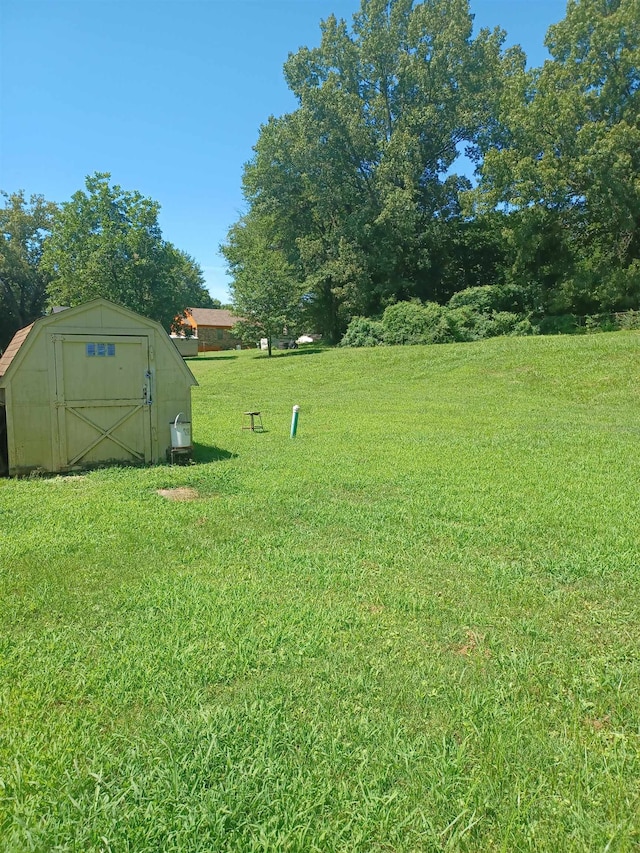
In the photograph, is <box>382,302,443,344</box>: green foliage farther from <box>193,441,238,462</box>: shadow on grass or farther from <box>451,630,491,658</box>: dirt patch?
<box>451,630,491,658</box>: dirt patch

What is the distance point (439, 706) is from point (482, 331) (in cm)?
2913

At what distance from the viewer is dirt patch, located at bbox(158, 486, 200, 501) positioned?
702cm

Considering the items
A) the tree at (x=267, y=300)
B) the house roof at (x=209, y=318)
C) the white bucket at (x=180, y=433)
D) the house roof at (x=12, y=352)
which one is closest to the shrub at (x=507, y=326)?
the tree at (x=267, y=300)

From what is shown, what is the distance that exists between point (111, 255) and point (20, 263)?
10451 mm

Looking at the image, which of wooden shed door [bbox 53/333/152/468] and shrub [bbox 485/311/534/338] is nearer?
wooden shed door [bbox 53/333/152/468]

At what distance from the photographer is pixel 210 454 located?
33.2ft

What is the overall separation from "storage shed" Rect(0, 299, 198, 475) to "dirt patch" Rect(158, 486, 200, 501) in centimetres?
211

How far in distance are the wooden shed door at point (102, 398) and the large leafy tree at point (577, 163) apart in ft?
94.9

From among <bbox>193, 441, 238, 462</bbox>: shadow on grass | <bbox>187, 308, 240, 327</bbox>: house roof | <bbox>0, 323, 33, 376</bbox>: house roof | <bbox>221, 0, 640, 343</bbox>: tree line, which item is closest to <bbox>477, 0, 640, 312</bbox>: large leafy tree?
<bbox>221, 0, 640, 343</bbox>: tree line

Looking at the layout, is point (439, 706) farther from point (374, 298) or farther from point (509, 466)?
point (374, 298)

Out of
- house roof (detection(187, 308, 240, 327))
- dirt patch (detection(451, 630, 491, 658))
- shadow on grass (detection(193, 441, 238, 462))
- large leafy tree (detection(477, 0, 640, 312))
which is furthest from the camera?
house roof (detection(187, 308, 240, 327))

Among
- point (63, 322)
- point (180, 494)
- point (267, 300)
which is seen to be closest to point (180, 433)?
point (180, 494)

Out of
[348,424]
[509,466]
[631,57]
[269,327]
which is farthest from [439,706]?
[631,57]

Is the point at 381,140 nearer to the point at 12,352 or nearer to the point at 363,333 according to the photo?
the point at 363,333
